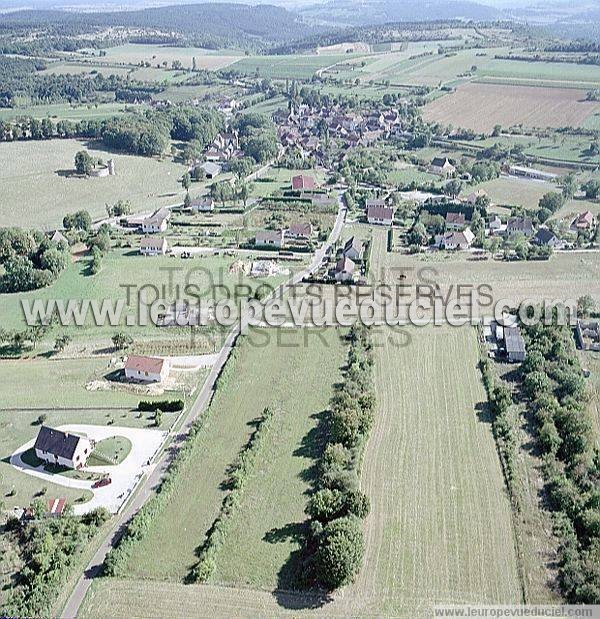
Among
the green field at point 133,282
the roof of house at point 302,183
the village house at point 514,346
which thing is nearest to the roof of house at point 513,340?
the village house at point 514,346

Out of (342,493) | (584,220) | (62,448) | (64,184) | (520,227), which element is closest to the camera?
(342,493)

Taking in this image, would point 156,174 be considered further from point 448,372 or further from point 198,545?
point 198,545

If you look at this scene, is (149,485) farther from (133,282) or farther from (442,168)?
(442,168)

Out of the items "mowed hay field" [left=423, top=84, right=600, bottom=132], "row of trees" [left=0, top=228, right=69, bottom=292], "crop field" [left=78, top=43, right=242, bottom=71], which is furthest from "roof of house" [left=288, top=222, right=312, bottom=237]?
"crop field" [left=78, top=43, right=242, bottom=71]

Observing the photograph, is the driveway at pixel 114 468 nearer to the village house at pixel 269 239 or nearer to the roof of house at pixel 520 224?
the village house at pixel 269 239

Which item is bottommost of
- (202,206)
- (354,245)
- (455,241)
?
(455,241)

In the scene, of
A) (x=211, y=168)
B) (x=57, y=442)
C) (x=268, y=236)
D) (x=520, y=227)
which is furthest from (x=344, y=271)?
(x=211, y=168)
